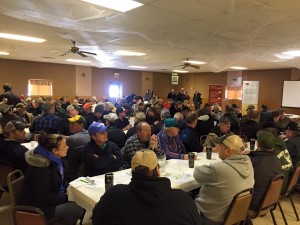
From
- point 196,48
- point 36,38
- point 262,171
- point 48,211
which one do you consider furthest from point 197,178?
point 36,38

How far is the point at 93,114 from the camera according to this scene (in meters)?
5.59

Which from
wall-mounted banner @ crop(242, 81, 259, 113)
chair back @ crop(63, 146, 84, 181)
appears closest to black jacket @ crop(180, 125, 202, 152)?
chair back @ crop(63, 146, 84, 181)

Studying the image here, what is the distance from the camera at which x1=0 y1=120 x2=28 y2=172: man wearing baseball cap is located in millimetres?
2920

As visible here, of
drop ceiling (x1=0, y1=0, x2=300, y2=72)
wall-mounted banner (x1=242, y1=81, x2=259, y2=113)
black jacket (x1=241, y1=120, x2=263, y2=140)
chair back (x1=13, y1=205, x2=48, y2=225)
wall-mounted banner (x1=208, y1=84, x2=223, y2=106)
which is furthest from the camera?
wall-mounted banner (x1=208, y1=84, x2=223, y2=106)

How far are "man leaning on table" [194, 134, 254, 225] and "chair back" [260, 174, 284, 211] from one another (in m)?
0.41

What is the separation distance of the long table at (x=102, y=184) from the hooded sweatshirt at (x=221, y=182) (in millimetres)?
314

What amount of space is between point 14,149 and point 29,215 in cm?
145

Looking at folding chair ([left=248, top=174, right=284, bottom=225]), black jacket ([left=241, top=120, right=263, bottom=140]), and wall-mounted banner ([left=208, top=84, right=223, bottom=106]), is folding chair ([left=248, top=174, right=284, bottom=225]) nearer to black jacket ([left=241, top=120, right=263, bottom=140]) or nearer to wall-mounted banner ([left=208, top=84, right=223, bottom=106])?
black jacket ([left=241, top=120, right=263, bottom=140])

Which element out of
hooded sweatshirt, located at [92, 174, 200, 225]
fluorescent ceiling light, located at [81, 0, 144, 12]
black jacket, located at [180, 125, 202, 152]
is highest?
fluorescent ceiling light, located at [81, 0, 144, 12]

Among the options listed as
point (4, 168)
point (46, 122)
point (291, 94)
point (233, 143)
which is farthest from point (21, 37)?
point (291, 94)

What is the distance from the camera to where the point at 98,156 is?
280 cm

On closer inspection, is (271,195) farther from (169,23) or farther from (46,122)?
(46,122)

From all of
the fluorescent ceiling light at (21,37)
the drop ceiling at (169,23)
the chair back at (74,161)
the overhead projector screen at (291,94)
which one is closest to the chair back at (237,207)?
the chair back at (74,161)

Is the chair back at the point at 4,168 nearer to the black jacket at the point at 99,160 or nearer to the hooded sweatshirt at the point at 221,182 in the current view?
the black jacket at the point at 99,160
